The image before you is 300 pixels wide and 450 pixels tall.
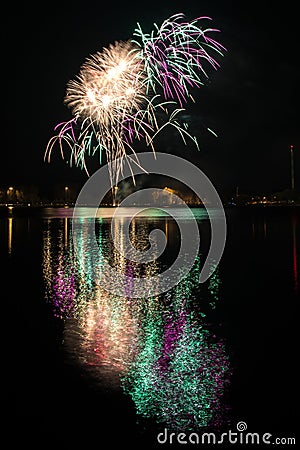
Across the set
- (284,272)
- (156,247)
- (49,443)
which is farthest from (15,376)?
(156,247)

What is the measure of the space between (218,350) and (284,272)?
265 inches

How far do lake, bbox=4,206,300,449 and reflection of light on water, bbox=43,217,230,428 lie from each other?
0.01 m

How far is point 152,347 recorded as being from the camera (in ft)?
19.3

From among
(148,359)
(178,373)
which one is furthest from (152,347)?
(178,373)

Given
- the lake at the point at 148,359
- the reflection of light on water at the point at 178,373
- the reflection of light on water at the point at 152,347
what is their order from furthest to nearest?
the reflection of light on water at the point at 152,347 < the reflection of light on water at the point at 178,373 < the lake at the point at 148,359

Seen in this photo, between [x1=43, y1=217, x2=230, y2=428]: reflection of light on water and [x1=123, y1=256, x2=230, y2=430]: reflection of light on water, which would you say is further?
[x1=43, y1=217, x2=230, y2=428]: reflection of light on water

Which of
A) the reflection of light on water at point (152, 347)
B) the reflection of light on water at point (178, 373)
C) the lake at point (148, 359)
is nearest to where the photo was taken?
the lake at point (148, 359)

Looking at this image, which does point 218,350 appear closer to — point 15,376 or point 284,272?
→ point 15,376

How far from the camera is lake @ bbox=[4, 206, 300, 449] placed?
156 inches

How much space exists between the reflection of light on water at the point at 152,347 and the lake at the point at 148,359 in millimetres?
14

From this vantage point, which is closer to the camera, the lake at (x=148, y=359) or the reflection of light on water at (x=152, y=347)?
the lake at (x=148, y=359)

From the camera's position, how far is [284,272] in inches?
472

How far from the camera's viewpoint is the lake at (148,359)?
156 inches

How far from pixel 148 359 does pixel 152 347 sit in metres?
0.47
